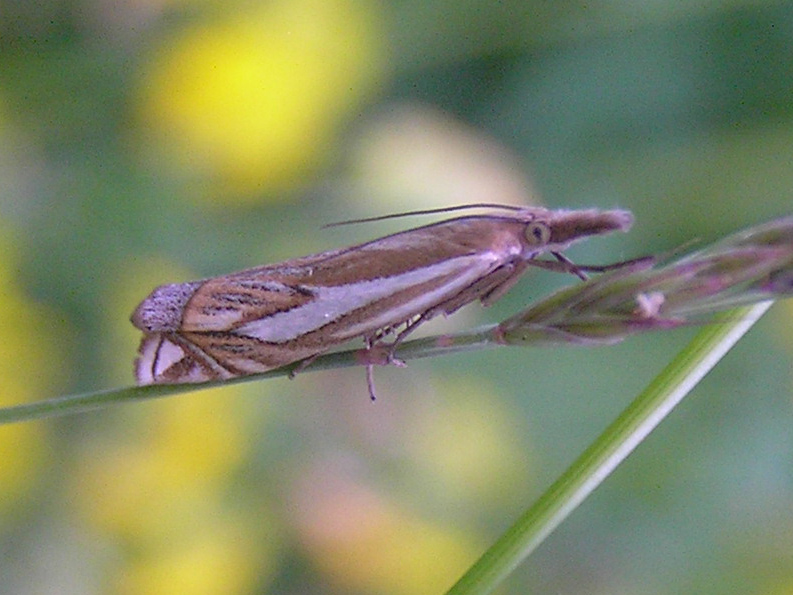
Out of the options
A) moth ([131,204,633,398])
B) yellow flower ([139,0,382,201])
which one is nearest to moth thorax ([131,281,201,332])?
moth ([131,204,633,398])

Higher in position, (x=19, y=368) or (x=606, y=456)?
(x=606, y=456)

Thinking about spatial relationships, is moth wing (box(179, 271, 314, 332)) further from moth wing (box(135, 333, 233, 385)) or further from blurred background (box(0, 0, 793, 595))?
blurred background (box(0, 0, 793, 595))

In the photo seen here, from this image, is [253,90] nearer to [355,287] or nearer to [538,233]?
[355,287]

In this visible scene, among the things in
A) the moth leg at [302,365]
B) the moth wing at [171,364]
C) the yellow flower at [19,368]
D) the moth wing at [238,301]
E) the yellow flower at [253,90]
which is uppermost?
the yellow flower at [253,90]

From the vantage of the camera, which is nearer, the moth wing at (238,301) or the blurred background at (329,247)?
the moth wing at (238,301)

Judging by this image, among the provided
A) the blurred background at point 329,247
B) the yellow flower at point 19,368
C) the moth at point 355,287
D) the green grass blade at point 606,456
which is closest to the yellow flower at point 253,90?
the blurred background at point 329,247

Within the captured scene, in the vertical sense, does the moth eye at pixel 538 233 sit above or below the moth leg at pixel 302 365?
above

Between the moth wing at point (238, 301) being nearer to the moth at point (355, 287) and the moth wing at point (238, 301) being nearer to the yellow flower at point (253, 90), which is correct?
the moth at point (355, 287)

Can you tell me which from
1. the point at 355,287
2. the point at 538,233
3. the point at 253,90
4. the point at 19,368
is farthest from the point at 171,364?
the point at 253,90

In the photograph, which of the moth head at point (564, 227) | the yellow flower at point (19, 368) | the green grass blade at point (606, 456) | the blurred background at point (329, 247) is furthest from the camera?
the blurred background at point (329, 247)
